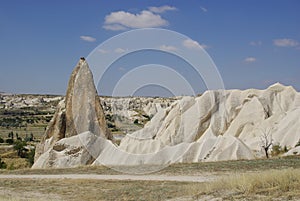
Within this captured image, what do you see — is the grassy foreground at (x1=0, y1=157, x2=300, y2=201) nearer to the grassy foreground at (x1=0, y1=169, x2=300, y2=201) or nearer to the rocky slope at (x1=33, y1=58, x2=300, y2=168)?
the grassy foreground at (x1=0, y1=169, x2=300, y2=201)

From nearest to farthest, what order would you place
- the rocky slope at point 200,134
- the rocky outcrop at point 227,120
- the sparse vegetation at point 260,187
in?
the sparse vegetation at point 260,187 → the rocky slope at point 200,134 → the rocky outcrop at point 227,120

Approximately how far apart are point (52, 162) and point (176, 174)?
1007 centimetres

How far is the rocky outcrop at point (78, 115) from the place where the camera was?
27.8m

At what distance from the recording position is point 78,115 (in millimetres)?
28094

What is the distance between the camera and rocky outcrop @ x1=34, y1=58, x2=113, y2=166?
27.8m

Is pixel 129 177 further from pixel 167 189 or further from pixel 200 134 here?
pixel 200 134

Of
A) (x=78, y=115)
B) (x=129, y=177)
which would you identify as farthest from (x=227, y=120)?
(x=129, y=177)

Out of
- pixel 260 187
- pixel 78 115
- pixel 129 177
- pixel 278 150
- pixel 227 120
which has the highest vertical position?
pixel 227 120

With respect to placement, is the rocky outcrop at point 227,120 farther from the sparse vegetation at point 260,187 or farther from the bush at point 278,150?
the sparse vegetation at point 260,187

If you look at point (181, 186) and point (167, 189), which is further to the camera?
point (181, 186)

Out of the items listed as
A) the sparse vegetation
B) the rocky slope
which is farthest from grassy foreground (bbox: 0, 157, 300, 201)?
the rocky slope

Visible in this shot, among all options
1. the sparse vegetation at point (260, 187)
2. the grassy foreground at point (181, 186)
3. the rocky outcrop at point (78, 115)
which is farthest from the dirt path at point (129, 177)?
the rocky outcrop at point (78, 115)

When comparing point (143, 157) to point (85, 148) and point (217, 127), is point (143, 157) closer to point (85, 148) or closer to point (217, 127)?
point (85, 148)

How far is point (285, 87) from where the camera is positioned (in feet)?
120
